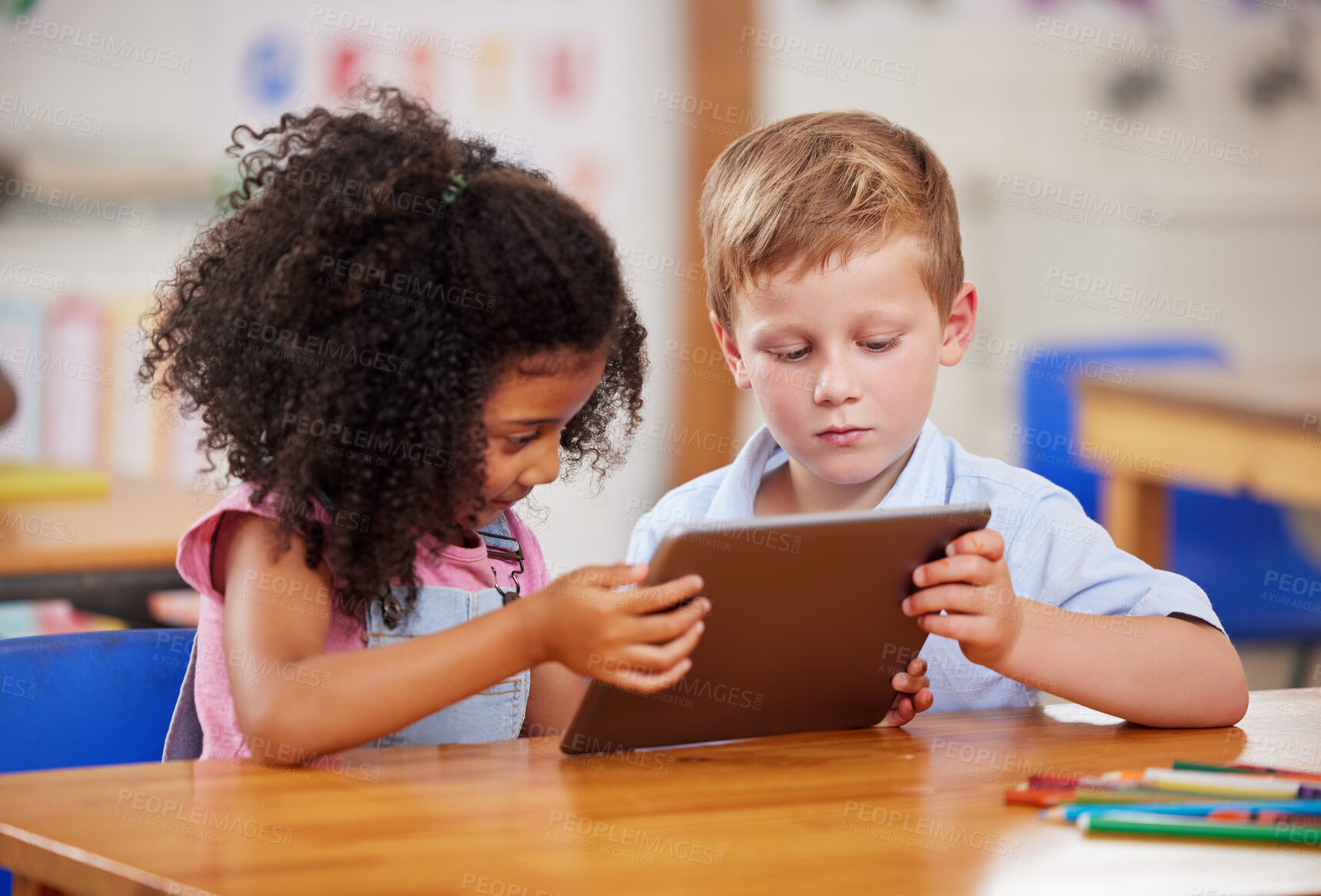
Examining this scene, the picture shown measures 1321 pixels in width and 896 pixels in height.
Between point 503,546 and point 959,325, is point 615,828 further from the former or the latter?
point 959,325

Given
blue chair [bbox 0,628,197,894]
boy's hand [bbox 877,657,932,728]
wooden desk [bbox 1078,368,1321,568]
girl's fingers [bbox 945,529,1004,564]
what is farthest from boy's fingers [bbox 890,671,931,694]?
wooden desk [bbox 1078,368,1321,568]

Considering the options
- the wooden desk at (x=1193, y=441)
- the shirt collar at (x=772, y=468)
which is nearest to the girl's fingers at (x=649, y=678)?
the shirt collar at (x=772, y=468)

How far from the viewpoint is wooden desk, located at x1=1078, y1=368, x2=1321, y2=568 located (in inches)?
93.3

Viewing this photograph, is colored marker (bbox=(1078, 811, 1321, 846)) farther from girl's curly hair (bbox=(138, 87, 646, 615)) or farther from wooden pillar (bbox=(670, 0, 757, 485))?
wooden pillar (bbox=(670, 0, 757, 485))

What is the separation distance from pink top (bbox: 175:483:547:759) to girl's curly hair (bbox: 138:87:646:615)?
0.10 feet

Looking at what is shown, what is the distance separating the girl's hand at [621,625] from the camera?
2.59 feet

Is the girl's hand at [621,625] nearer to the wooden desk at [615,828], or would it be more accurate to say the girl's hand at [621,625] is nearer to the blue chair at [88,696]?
the wooden desk at [615,828]

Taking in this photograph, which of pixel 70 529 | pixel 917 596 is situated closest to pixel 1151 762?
pixel 917 596

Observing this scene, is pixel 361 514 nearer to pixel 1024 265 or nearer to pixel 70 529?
pixel 70 529

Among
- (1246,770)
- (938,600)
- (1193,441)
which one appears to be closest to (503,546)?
(938,600)

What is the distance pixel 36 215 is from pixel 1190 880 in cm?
342

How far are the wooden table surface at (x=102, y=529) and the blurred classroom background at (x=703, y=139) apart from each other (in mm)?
991

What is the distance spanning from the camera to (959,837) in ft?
2.24

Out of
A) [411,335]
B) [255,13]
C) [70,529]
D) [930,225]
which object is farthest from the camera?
[255,13]
